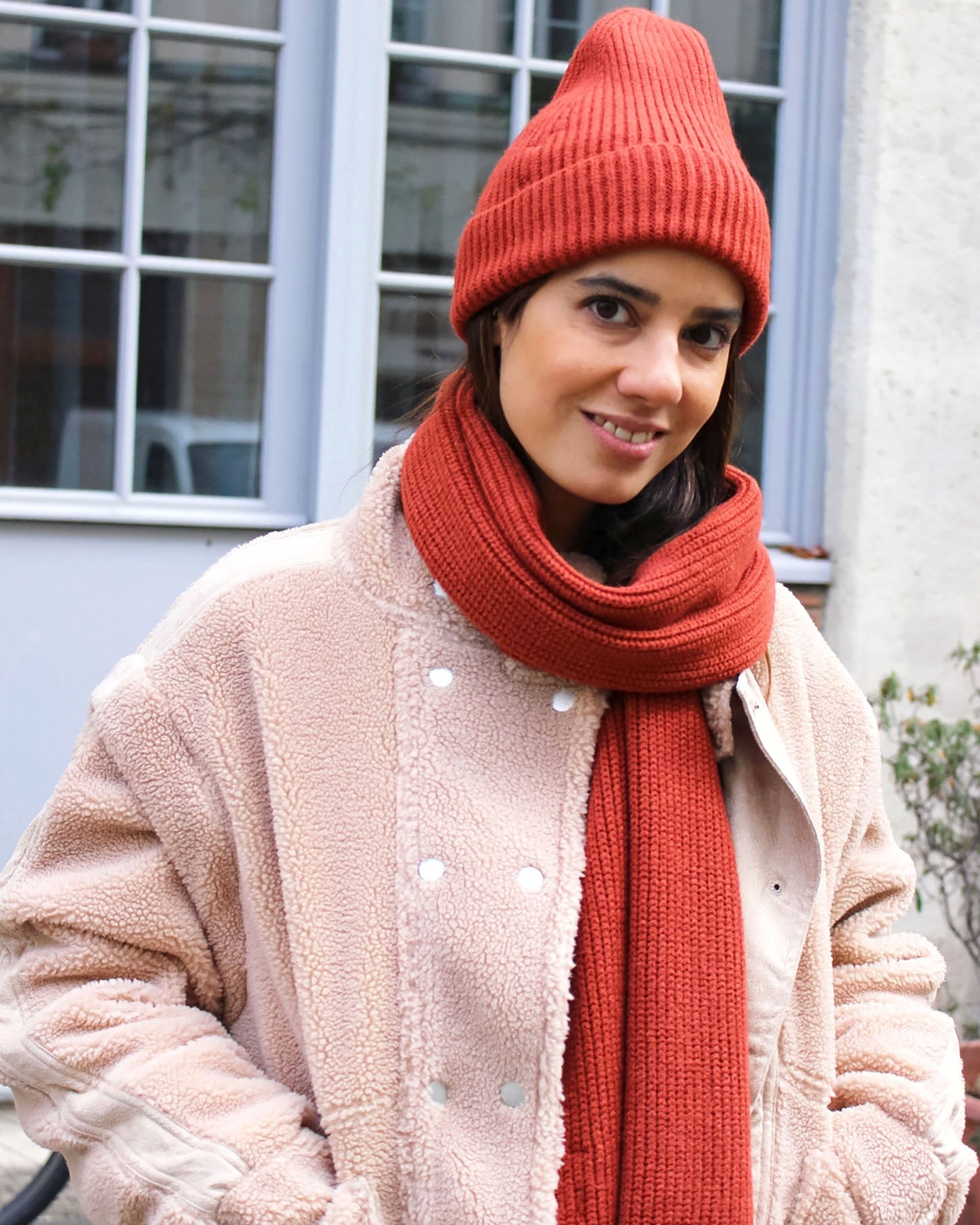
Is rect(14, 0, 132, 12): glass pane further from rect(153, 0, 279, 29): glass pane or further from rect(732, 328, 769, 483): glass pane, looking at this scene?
rect(732, 328, 769, 483): glass pane

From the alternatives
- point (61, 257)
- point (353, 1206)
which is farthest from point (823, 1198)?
point (61, 257)

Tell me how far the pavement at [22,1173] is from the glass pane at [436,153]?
238cm

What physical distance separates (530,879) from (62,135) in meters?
2.73

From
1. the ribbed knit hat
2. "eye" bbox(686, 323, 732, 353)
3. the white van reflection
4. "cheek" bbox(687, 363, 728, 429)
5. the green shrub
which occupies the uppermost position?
the ribbed knit hat

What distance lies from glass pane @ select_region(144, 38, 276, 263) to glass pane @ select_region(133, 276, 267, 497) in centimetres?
11

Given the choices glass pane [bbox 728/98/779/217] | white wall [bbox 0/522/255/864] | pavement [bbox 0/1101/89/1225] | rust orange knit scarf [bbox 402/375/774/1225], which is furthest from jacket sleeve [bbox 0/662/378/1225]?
glass pane [bbox 728/98/779/217]

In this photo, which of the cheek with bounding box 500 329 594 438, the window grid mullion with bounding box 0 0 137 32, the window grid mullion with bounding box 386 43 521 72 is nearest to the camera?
the cheek with bounding box 500 329 594 438

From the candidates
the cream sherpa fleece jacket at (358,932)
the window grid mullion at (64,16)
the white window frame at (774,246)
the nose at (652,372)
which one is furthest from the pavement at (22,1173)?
the window grid mullion at (64,16)

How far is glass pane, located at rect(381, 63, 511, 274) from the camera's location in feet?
12.0

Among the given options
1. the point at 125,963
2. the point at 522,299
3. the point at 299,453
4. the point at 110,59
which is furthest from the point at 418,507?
the point at 110,59

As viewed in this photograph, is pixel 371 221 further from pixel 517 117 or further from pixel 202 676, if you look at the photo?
pixel 202 676

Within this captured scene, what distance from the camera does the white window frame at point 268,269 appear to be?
343cm

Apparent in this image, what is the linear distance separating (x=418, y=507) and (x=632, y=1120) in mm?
688

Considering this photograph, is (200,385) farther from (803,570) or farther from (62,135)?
(803,570)
